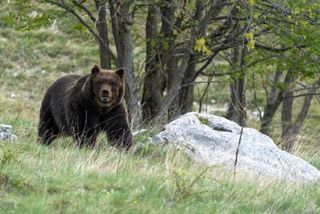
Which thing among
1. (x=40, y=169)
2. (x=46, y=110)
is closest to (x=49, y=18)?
(x=46, y=110)

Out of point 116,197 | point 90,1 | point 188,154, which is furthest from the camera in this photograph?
point 90,1

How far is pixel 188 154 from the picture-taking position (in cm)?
1067

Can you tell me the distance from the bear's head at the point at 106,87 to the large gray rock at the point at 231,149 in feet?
2.68

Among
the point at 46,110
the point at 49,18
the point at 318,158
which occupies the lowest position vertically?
the point at 318,158

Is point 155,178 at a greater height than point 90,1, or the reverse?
point 90,1

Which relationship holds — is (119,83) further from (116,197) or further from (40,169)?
(116,197)

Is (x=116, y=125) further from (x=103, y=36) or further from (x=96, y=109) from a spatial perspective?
(x=103, y=36)

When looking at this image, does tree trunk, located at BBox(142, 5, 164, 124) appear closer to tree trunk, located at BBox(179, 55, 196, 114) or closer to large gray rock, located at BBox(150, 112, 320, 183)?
tree trunk, located at BBox(179, 55, 196, 114)

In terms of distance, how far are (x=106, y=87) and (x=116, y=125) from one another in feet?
1.97

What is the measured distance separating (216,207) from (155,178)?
78cm

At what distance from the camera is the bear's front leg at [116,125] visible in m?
11.1

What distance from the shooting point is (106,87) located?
35.9 ft

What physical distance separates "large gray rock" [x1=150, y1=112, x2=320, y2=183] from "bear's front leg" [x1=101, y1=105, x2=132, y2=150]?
1.39ft

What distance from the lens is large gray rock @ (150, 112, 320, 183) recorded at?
10609 mm
